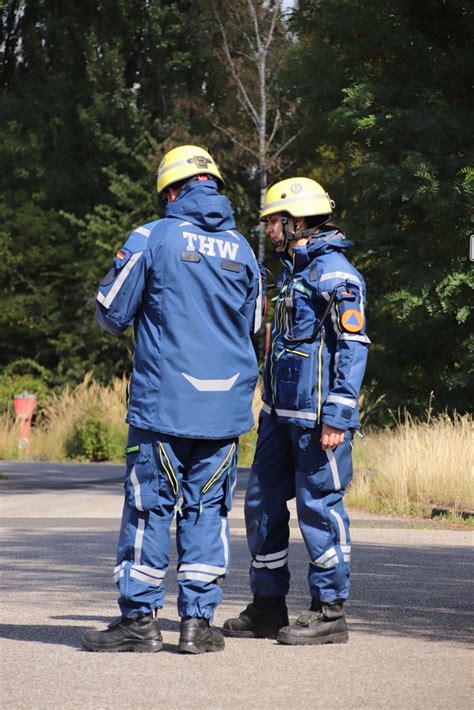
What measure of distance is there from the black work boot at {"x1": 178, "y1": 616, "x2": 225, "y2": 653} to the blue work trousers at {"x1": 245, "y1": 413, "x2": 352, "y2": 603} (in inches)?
21.4

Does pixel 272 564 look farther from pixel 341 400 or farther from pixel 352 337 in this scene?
pixel 352 337

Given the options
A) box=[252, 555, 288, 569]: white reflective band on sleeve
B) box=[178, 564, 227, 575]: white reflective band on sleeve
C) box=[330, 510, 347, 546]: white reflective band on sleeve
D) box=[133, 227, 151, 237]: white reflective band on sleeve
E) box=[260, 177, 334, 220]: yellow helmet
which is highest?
box=[260, 177, 334, 220]: yellow helmet

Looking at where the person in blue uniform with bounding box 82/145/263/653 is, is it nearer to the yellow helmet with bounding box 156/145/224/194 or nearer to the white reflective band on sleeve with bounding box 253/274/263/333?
the yellow helmet with bounding box 156/145/224/194

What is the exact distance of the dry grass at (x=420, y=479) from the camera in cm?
1393

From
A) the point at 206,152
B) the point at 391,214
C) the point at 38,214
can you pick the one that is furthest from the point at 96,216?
the point at 206,152

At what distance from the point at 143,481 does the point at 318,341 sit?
3.40 feet

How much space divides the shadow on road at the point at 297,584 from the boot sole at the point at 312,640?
0.97ft

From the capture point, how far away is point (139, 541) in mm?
6348

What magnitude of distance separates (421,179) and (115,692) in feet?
44.3

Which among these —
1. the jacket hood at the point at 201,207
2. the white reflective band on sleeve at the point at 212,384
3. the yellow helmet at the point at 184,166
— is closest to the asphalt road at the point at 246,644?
the white reflective band on sleeve at the point at 212,384

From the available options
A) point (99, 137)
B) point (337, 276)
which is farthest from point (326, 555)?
point (99, 137)

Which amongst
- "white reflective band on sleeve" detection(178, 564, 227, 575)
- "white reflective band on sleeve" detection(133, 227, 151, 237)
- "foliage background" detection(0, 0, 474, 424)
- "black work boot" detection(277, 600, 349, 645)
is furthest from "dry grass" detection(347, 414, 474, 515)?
"foliage background" detection(0, 0, 474, 424)

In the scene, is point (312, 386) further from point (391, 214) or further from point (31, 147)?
point (31, 147)

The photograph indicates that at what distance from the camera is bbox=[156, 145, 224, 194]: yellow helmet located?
663 centimetres
